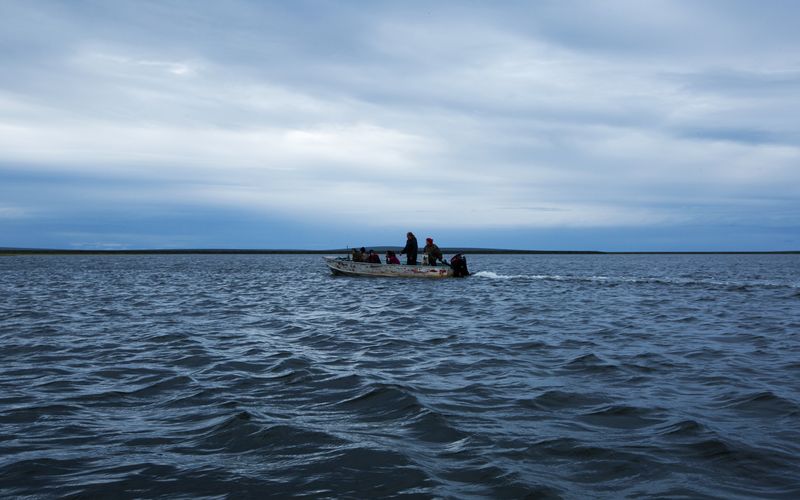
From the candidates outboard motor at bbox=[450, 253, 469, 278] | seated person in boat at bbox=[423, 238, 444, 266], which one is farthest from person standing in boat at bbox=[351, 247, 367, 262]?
outboard motor at bbox=[450, 253, 469, 278]

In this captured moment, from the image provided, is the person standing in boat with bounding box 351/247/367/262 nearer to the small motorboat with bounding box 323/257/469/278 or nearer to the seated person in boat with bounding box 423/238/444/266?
the small motorboat with bounding box 323/257/469/278

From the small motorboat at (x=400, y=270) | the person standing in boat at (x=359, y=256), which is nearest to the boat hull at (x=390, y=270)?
the small motorboat at (x=400, y=270)

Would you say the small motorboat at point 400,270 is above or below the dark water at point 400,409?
above

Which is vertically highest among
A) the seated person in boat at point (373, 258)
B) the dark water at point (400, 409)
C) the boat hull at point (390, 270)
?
the seated person in boat at point (373, 258)

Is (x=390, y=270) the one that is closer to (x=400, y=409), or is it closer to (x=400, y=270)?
(x=400, y=270)

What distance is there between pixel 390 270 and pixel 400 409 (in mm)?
32305

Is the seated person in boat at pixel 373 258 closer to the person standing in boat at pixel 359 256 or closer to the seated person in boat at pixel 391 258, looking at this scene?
the person standing in boat at pixel 359 256

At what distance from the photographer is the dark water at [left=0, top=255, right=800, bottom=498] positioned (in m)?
5.61

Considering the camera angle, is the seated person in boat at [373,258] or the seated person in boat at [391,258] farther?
the seated person in boat at [373,258]

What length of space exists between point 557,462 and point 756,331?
12.3 meters

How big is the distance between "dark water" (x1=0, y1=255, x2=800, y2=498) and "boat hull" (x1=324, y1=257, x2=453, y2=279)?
72.0 ft

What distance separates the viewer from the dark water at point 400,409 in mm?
5613

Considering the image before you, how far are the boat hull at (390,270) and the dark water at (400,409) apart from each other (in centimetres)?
2194

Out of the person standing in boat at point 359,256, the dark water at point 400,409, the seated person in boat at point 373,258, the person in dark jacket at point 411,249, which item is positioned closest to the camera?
the dark water at point 400,409
